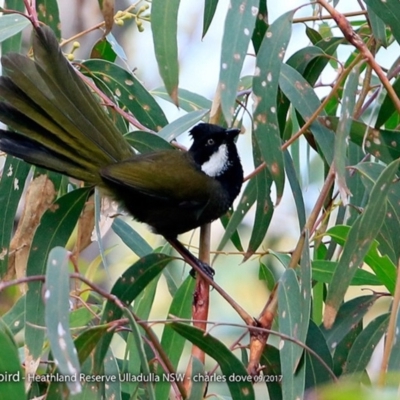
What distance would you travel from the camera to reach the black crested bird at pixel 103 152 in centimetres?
192

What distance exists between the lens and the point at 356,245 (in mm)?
1656

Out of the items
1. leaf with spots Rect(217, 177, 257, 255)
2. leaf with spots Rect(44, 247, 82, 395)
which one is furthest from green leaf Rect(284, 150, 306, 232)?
leaf with spots Rect(44, 247, 82, 395)

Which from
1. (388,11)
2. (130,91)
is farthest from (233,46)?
(130,91)

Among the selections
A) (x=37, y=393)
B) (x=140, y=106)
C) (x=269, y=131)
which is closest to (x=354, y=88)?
(x=269, y=131)

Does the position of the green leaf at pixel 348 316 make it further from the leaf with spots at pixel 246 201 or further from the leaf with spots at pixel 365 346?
the leaf with spots at pixel 246 201

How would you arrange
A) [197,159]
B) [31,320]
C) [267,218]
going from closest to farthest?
[31,320], [267,218], [197,159]

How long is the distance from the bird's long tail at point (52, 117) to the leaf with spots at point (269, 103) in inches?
20.2

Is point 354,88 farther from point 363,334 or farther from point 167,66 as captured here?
point 363,334

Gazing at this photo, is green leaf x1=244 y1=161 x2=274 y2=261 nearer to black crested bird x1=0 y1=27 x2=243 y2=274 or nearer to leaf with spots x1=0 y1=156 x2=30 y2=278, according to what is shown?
black crested bird x1=0 y1=27 x2=243 y2=274

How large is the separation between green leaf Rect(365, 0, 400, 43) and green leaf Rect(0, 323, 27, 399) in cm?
117

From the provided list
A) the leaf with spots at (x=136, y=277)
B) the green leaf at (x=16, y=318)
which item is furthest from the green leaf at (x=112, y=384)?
the green leaf at (x=16, y=318)

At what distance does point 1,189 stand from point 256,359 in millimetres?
941

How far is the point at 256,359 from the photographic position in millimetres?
1737

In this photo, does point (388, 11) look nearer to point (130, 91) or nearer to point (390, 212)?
point (390, 212)
